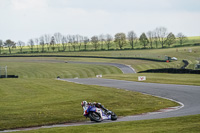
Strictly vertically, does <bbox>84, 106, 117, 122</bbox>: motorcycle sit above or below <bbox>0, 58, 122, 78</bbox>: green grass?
above

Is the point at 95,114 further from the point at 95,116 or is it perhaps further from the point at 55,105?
the point at 55,105

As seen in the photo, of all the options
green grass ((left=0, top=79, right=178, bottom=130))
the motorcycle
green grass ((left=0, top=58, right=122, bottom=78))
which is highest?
the motorcycle

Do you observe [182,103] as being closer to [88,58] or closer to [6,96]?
[6,96]

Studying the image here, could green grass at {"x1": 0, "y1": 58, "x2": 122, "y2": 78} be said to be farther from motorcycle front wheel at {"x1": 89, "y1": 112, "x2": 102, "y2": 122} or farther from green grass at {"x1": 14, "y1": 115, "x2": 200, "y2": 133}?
green grass at {"x1": 14, "y1": 115, "x2": 200, "y2": 133}

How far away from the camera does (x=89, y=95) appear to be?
3066 cm

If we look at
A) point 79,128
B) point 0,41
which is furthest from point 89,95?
point 0,41

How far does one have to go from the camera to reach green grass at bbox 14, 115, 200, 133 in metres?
15.4

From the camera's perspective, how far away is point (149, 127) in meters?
16.5

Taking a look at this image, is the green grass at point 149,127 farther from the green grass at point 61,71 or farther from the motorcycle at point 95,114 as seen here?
the green grass at point 61,71

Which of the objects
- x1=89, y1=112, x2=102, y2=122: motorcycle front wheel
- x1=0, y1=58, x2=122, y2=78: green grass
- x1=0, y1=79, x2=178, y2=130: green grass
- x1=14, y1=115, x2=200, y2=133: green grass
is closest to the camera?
x1=14, y1=115, x2=200, y2=133: green grass

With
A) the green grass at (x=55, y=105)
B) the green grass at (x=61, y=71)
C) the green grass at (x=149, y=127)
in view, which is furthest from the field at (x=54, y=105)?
the green grass at (x=61, y=71)

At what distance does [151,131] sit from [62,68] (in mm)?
77771

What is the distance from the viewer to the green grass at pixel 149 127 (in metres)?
15.4

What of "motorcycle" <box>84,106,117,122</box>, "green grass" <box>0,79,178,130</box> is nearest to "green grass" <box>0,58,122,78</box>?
"green grass" <box>0,79,178,130</box>
